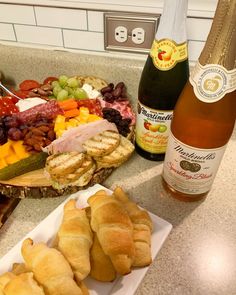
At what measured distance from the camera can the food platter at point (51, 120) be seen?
1.77 feet

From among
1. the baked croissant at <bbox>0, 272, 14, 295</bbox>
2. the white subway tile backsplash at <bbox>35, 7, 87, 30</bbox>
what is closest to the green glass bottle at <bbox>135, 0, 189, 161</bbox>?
the white subway tile backsplash at <bbox>35, 7, 87, 30</bbox>

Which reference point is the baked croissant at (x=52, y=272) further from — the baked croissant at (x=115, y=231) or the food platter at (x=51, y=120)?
the food platter at (x=51, y=120)

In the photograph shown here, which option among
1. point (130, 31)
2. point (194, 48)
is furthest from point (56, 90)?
point (194, 48)

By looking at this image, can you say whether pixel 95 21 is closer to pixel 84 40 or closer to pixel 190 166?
pixel 84 40

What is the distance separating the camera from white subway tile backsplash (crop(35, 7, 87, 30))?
687mm

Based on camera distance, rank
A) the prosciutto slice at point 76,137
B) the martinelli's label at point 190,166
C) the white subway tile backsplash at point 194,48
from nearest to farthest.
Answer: the martinelli's label at point 190,166, the prosciutto slice at point 76,137, the white subway tile backsplash at point 194,48

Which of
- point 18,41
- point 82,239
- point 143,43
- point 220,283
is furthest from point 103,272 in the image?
point 18,41

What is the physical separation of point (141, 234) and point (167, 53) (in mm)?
314

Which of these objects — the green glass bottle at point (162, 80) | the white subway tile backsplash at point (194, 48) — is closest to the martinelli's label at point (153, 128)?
the green glass bottle at point (162, 80)

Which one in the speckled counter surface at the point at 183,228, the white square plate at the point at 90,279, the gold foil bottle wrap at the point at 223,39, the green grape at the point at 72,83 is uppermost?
the gold foil bottle wrap at the point at 223,39

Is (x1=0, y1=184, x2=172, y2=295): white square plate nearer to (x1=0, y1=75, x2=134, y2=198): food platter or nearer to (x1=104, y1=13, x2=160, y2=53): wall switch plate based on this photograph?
(x1=0, y1=75, x2=134, y2=198): food platter

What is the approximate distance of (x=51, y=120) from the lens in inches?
25.4

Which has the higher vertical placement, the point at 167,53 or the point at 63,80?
the point at 167,53

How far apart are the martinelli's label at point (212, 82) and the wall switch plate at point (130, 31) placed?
9.5 inches
